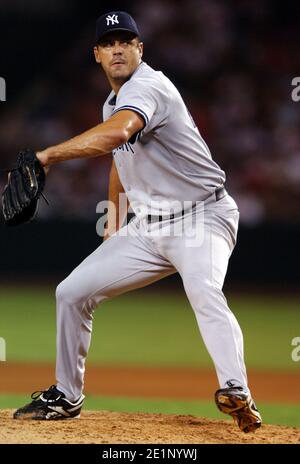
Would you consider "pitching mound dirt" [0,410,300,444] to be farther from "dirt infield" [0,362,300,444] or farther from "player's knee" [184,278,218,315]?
"player's knee" [184,278,218,315]

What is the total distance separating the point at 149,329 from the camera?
970cm

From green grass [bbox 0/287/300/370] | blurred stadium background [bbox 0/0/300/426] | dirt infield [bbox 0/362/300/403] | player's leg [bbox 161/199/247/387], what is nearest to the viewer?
player's leg [bbox 161/199/247/387]

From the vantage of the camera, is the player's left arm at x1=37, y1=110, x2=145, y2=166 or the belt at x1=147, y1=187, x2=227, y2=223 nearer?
the player's left arm at x1=37, y1=110, x2=145, y2=166

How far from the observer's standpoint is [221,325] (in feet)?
13.5

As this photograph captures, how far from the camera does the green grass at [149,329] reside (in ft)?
26.7

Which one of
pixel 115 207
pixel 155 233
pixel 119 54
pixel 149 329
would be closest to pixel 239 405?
pixel 155 233

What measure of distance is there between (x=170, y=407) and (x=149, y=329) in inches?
148

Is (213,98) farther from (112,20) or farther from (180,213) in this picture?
(180,213)

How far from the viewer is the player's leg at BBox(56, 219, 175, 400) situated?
4523 mm

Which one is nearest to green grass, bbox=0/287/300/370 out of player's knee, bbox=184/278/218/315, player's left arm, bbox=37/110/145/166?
player's knee, bbox=184/278/218/315

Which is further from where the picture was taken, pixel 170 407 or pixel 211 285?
pixel 170 407

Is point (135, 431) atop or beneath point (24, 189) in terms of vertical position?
beneath

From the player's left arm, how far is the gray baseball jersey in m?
0.45

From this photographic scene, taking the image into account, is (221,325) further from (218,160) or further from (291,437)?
(218,160)
